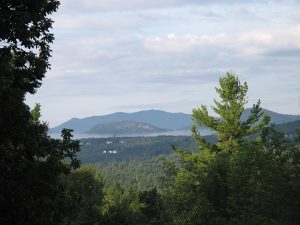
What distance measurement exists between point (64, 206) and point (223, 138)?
81.6 ft

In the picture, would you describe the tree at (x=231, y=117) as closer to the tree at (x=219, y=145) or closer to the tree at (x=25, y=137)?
the tree at (x=219, y=145)

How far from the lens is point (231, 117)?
35.3 meters

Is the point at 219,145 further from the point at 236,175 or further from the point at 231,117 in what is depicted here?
the point at 236,175

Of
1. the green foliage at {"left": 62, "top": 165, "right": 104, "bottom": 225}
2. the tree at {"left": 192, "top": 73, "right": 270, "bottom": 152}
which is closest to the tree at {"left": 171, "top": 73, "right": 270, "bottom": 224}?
the tree at {"left": 192, "top": 73, "right": 270, "bottom": 152}

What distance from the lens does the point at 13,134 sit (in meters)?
11.9

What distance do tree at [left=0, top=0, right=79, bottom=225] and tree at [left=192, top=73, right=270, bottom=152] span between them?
78.5 ft

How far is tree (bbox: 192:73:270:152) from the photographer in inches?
1400

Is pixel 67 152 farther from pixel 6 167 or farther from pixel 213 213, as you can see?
pixel 213 213

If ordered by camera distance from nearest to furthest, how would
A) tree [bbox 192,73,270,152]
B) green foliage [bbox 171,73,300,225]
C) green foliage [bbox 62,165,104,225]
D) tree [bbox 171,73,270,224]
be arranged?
green foliage [bbox 171,73,300,225] → tree [bbox 171,73,270,224] → tree [bbox 192,73,270,152] → green foliage [bbox 62,165,104,225]

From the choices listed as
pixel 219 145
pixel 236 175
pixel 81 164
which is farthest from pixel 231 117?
pixel 81 164

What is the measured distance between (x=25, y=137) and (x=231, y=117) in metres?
25.2

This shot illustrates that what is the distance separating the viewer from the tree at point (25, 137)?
11.3m

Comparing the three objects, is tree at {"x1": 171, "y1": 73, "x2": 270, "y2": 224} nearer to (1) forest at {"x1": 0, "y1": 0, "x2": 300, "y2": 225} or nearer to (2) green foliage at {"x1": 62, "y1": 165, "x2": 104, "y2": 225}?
(1) forest at {"x1": 0, "y1": 0, "x2": 300, "y2": 225}

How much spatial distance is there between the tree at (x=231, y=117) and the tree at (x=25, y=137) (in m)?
23.9
